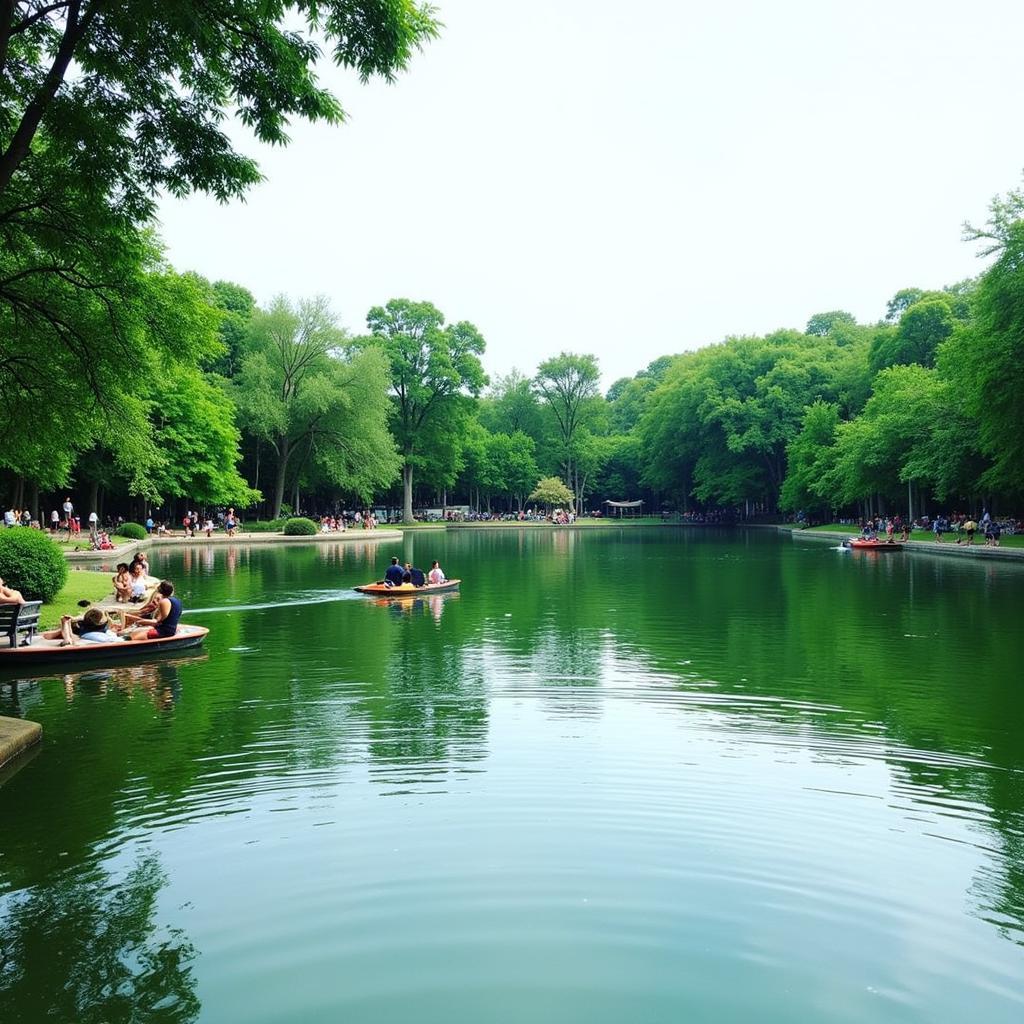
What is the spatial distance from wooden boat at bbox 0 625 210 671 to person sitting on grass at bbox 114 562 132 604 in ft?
16.9

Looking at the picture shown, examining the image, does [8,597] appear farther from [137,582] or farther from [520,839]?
[520,839]

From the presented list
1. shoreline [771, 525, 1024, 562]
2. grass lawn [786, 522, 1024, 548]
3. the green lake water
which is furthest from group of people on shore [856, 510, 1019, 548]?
the green lake water

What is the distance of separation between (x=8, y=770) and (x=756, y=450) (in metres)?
80.3

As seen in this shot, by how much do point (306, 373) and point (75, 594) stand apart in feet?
153

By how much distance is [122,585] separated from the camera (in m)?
20.0

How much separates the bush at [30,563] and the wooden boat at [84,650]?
→ 150 inches

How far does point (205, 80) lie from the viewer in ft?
38.4

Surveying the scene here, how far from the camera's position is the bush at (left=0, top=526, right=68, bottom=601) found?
17688 millimetres

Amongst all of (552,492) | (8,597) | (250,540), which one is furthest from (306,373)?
(8,597)

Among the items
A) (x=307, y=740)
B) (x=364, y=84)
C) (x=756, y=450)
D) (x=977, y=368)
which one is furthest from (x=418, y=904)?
(x=756, y=450)

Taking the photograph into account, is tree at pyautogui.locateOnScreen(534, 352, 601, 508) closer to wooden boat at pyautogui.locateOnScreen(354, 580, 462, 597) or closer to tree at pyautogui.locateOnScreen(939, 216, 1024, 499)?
tree at pyautogui.locateOnScreen(939, 216, 1024, 499)

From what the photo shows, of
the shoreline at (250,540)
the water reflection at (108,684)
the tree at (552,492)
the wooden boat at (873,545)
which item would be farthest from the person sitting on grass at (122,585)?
the tree at (552,492)

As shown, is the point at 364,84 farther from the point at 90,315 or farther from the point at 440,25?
the point at 90,315

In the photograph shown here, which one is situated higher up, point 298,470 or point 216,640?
point 298,470
